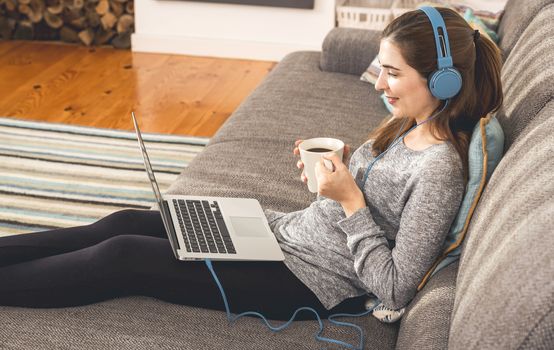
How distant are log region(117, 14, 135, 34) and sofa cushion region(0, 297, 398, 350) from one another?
3.42 metres

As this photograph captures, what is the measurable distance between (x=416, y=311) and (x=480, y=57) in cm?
50

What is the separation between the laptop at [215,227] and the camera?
1.54 meters

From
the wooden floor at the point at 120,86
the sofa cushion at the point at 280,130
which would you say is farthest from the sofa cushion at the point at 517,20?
the wooden floor at the point at 120,86

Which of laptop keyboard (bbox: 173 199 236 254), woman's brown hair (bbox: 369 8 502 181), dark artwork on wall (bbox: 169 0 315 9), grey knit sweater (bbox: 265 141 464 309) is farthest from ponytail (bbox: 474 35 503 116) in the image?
dark artwork on wall (bbox: 169 0 315 9)

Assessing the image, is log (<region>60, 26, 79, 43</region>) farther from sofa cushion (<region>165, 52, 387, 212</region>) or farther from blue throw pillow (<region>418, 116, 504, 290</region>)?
blue throw pillow (<region>418, 116, 504, 290</region>)

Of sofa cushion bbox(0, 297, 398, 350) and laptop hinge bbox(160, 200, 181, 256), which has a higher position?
laptop hinge bbox(160, 200, 181, 256)

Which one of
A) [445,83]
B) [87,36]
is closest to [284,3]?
[87,36]

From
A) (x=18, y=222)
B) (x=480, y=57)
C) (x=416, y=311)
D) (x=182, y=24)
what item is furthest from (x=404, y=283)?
(x=182, y=24)

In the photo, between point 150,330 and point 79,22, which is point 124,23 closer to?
point 79,22

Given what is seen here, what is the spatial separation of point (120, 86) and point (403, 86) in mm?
2813

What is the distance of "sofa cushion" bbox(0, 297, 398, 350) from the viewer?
4.60 ft

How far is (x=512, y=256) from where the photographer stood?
101 centimetres

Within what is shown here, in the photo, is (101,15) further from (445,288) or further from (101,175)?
(445,288)

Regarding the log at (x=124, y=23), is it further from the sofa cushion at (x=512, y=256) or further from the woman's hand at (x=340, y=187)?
the sofa cushion at (x=512, y=256)
